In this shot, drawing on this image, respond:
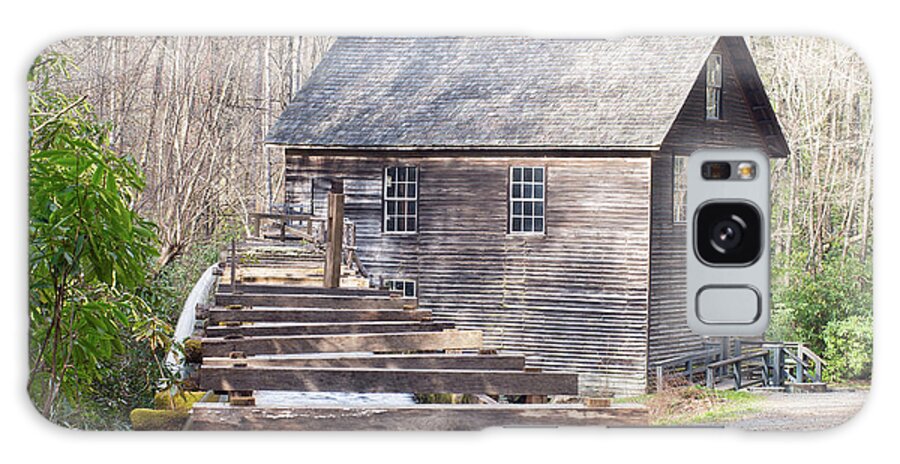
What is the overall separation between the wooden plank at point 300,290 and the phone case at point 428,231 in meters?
0.01

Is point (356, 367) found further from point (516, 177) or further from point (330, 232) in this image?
point (516, 177)

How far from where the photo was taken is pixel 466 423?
7.39 m

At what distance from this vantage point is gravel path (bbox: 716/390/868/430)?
24.9 feet

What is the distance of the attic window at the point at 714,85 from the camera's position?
7.67 m

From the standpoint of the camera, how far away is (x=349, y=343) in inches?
310

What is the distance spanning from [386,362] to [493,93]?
61.0 inches

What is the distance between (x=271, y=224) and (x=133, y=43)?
1180 millimetres

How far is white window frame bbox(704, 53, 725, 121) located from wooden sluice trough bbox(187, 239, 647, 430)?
153 centimetres

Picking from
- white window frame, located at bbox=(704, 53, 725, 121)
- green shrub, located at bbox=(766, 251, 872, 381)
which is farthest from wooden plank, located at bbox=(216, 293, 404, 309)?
green shrub, located at bbox=(766, 251, 872, 381)

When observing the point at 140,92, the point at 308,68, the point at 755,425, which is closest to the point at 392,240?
the point at 308,68

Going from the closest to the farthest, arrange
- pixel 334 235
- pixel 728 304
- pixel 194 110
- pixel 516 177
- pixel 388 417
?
pixel 388 417, pixel 728 304, pixel 194 110, pixel 334 235, pixel 516 177

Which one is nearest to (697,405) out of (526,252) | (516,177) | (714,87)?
(526,252)

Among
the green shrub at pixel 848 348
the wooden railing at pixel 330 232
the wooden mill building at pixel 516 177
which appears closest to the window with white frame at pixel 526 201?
the wooden mill building at pixel 516 177

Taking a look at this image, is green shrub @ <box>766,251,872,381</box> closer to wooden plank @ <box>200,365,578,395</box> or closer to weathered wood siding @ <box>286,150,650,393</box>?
weathered wood siding @ <box>286,150,650,393</box>
